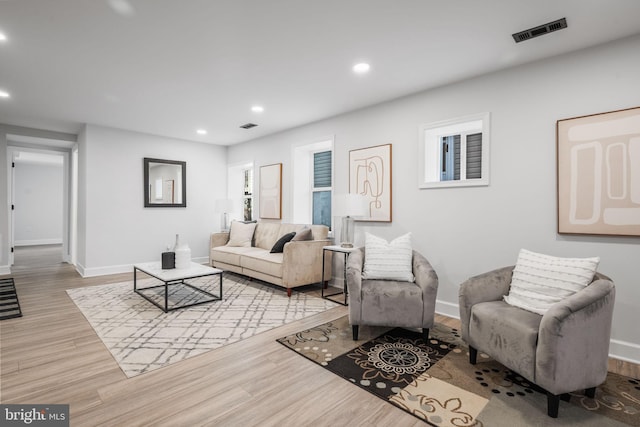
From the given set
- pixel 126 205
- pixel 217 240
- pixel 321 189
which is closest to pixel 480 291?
pixel 321 189

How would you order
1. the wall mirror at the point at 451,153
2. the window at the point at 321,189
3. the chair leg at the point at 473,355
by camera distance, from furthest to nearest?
1. the window at the point at 321,189
2. the wall mirror at the point at 451,153
3. the chair leg at the point at 473,355

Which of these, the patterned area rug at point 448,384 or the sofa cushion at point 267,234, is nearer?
the patterned area rug at point 448,384

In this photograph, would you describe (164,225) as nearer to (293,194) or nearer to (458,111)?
(293,194)

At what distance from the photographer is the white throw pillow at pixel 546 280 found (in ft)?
6.85

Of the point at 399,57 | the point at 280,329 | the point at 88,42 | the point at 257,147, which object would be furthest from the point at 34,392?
the point at 257,147

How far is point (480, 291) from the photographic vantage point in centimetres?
240

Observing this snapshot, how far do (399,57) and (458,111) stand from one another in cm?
98

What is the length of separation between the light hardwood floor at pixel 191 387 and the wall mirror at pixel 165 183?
10.9 ft

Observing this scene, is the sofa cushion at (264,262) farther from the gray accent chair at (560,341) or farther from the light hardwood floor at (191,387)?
the gray accent chair at (560,341)

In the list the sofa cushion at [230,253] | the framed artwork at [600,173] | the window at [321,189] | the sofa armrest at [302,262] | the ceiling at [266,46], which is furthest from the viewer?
the window at [321,189]

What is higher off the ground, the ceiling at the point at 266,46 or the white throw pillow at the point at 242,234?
the ceiling at the point at 266,46

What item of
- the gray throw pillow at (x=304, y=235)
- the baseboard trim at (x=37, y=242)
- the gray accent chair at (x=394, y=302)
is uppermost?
the gray throw pillow at (x=304, y=235)

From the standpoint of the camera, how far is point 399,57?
2.94 m

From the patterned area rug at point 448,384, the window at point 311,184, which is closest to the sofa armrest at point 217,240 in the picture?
the window at point 311,184
